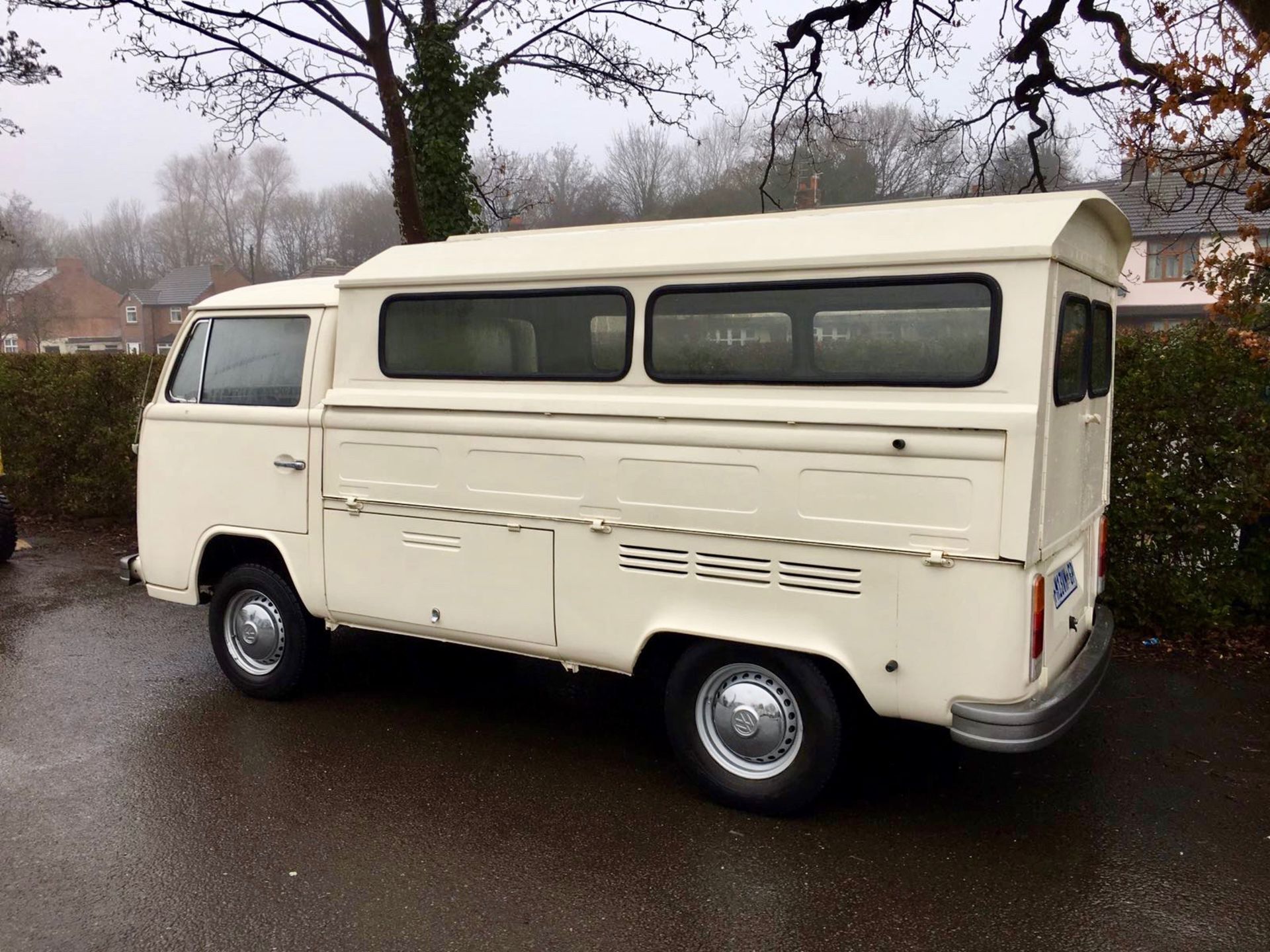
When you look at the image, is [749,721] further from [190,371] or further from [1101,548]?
[190,371]

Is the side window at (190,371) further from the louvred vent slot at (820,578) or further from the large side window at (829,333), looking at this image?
the louvred vent slot at (820,578)

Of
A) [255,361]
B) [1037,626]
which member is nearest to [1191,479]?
[1037,626]

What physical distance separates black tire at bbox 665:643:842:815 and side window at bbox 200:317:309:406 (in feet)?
8.42

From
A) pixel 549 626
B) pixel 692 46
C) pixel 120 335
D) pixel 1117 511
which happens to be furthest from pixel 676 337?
pixel 120 335

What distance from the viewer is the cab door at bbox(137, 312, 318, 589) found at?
201 inches

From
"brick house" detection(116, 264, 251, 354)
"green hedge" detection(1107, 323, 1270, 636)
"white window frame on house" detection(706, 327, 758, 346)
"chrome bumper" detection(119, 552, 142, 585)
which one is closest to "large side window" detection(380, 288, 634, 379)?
"white window frame on house" detection(706, 327, 758, 346)

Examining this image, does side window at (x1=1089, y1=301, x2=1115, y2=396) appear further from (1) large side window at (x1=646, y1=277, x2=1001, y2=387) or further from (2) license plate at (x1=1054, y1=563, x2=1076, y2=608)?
(1) large side window at (x1=646, y1=277, x2=1001, y2=387)

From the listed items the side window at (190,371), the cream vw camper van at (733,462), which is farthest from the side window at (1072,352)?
the side window at (190,371)

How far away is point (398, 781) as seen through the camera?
4.49 metres

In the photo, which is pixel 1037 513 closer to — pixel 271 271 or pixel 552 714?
pixel 552 714

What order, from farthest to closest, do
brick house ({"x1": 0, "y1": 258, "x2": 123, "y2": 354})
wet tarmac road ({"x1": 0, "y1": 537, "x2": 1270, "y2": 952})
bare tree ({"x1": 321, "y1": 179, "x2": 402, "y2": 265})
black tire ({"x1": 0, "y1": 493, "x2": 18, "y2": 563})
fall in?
brick house ({"x1": 0, "y1": 258, "x2": 123, "y2": 354})
bare tree ({"x1": 321, "y1": 179, "x2": 402, "y2": 265})
black tire ({"x1": 0, "y1": 493, "x2": 18, "y2": 563})
wet tarmac road ({"x1": 0, "y1": 537, "x2": 1270, "y2": 952})

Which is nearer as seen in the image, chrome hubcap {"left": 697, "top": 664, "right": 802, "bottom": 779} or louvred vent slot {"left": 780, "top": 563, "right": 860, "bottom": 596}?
Answer: louvred vent slot {"left": 780, "top": 563, "right": 860, "bottom": 596}

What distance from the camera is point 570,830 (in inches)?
158

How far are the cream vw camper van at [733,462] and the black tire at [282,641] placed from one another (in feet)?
0.09
